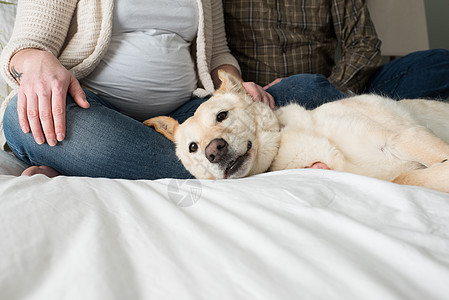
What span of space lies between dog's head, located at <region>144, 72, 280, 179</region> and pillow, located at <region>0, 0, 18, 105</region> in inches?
35.4

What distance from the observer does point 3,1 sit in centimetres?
169

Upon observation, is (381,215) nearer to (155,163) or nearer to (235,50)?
(155,163)

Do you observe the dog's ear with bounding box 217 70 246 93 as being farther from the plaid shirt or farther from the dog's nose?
the plaid shirt

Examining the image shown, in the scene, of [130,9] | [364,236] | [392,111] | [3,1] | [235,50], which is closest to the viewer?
[364,236]

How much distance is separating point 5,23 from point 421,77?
2.35 meters

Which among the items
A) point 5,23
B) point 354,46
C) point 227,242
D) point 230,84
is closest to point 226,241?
point 227,242

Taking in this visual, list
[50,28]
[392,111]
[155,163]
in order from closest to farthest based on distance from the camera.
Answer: [392,111] < [155,163] < [50,28]

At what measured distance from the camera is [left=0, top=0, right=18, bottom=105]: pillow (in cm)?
165

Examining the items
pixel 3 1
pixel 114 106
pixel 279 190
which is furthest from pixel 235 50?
pixel 279 190

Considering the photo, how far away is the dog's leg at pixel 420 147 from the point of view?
923 millimetres

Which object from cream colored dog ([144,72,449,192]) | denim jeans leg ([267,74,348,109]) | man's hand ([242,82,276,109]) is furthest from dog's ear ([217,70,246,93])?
denim jeans leg ([267,74,348,109])

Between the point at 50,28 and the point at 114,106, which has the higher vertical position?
the point at 50,28

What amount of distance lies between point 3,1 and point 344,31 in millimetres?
2091

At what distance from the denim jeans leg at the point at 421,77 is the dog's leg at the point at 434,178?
118cm
